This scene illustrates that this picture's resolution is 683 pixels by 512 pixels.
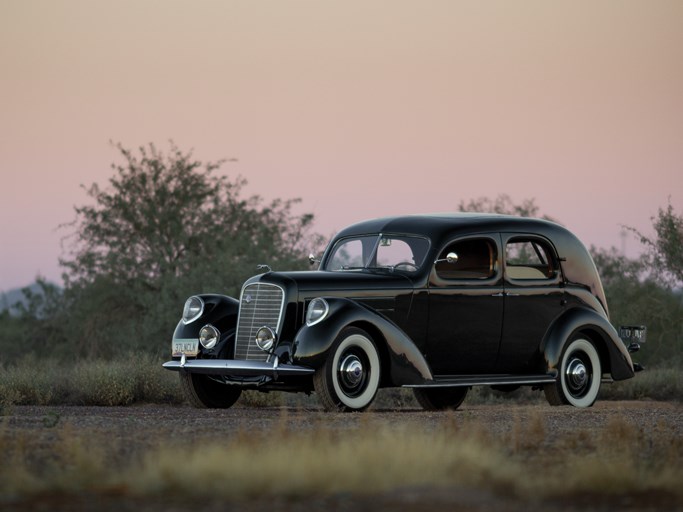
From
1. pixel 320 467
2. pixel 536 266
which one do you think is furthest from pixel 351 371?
pixel 320 467

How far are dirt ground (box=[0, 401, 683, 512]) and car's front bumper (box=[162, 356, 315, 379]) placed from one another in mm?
452

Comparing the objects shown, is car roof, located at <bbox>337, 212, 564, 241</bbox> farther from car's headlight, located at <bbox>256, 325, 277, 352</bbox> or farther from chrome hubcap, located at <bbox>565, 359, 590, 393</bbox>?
car's headlight, located at <bbox>256, 325, 277, 352</bbox>

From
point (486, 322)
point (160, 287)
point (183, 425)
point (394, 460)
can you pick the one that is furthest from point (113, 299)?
point (394, 460)

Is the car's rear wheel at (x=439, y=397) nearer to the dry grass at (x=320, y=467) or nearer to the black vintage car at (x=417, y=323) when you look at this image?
the black vintage car at (x=417, y=323)

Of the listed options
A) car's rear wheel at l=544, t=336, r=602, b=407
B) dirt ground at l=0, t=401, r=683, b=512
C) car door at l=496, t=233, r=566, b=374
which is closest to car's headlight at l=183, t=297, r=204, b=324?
dirt ground at l=0, t=401, r=683, b=512

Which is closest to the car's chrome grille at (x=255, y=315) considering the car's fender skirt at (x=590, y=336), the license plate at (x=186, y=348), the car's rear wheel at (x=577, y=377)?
the license plate at (x=186, y=348)

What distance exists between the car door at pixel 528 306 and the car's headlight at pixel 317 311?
9.83 feet

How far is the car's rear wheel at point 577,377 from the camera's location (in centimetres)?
1634

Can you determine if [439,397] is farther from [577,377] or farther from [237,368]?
[237,368]

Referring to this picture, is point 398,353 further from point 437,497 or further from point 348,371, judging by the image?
point 437,497

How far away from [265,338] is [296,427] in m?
3.13

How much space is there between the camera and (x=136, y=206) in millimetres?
37281

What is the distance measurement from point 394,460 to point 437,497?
101 cm

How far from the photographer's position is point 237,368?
45.8ft
